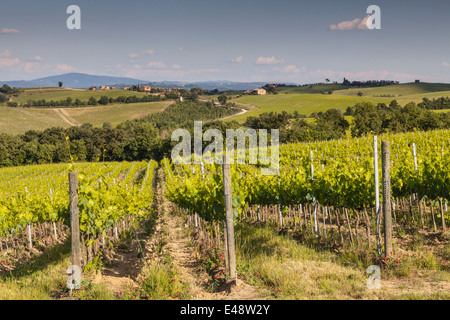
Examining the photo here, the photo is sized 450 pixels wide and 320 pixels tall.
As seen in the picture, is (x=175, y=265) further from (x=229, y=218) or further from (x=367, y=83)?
(x=367, y=83)

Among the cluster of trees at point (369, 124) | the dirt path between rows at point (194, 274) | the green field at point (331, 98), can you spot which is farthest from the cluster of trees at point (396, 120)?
the dirt path between rows at point (194, 274)

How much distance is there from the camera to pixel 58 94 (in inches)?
5143

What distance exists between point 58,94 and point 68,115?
31.8 m

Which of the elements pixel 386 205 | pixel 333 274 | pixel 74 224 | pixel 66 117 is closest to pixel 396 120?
pixel 386 205

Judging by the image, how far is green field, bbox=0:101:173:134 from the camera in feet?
305

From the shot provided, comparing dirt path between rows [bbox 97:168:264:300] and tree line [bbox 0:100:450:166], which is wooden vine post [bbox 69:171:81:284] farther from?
tree line [bbox 0:100:450:166]

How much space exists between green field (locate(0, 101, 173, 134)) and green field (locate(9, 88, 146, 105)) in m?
15.1

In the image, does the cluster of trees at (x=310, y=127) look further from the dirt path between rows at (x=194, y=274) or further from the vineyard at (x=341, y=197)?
the dirt path between rows at (x=194, y=274)

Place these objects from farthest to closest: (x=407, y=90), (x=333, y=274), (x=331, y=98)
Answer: (x=407, y=90) → (x=331, y=98) → (x=333, y=274)

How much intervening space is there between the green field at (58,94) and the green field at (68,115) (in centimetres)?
1514

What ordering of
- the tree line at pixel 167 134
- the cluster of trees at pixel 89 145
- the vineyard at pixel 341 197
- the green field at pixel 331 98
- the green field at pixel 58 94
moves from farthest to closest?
the green field at pixel 58 94, the green field at pixel 331 98, the cluster of trees at pixel 89 145, the tree line at pixel 167 134, the vineyard at pixel 341 197

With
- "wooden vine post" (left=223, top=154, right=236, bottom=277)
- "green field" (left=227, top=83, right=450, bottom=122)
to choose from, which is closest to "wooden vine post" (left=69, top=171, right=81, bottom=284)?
"wooden vine post" (left=223, top=154, right=236, bottom=277)

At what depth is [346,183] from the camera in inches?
281

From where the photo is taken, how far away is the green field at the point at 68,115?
9288cm
